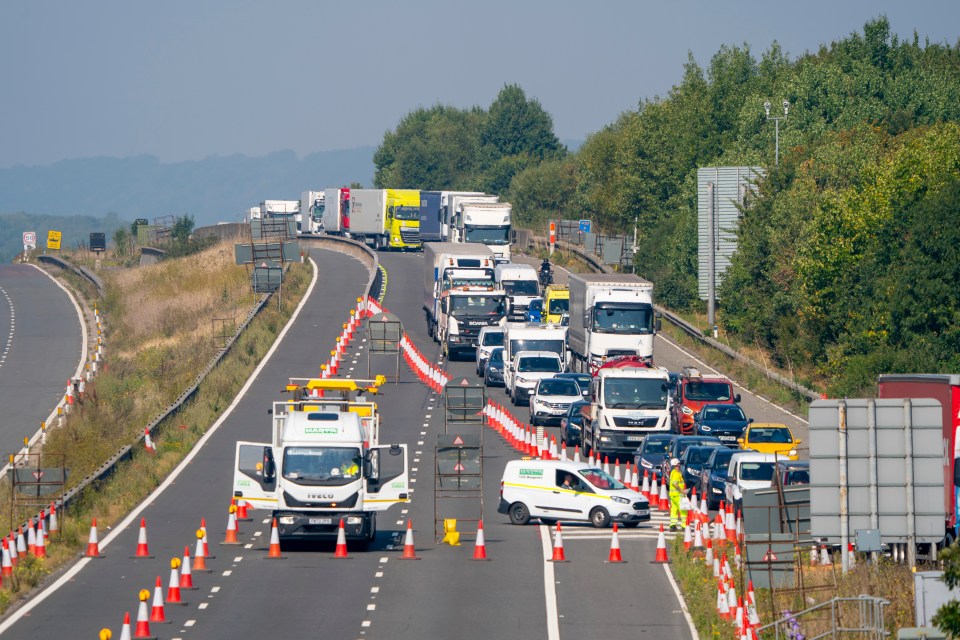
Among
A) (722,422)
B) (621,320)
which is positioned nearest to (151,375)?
(621,320)

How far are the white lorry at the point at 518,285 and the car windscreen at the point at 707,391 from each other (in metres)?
22.3

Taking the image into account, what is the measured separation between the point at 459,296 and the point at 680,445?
2247cm

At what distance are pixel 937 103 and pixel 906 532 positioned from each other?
81258 millimetres

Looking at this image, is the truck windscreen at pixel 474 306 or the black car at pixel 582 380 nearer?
the black car at pixel 582 380

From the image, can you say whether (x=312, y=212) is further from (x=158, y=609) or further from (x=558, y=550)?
(x=158, y=609)

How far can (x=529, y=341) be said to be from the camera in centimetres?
5369

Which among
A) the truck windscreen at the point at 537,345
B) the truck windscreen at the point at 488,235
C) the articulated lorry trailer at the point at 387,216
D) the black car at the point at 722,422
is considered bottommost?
the black car at the point at 722,422

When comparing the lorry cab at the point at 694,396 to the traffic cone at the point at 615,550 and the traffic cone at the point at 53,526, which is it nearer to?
the traffic cone at the point at 615,550

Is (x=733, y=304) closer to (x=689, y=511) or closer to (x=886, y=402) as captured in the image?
(x=689, y=511)

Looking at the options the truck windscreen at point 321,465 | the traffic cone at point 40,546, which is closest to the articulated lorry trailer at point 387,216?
the truck windscreen at point 321,465

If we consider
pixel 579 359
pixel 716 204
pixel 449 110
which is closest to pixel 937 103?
pixel 716 204

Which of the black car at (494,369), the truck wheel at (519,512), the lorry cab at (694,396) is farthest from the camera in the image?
the black car at (494,369)

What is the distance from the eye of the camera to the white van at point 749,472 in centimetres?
3309

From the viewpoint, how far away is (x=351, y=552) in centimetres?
2936
